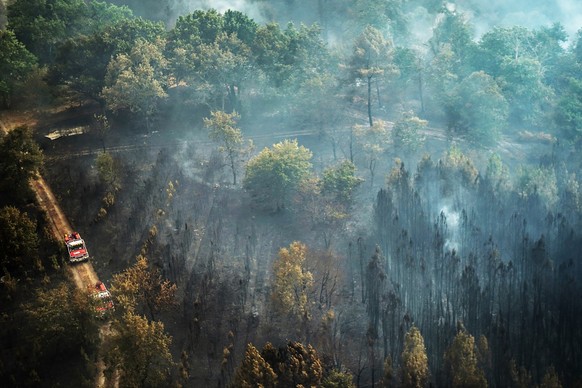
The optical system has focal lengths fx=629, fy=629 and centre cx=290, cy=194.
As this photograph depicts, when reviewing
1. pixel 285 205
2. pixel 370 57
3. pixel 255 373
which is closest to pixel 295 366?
pixel 255 373

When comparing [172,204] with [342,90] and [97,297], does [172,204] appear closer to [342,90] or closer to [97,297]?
[97,297]

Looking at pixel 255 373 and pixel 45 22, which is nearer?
pixel 255 373

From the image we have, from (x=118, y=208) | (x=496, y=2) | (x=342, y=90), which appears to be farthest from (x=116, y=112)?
(x=496, y=2)

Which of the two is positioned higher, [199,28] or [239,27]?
[199,28]

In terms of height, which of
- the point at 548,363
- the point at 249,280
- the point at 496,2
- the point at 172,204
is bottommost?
the point at 548,363

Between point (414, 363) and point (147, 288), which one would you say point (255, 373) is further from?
point (147, 288)

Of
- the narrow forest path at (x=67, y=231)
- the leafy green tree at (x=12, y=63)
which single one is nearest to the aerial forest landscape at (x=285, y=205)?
the narrow forest path at (x=67, y=231)

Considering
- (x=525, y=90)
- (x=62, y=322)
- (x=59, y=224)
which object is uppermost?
(x=525, y=90)

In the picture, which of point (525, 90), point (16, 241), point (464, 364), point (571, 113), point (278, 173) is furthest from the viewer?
point (525, 90)
